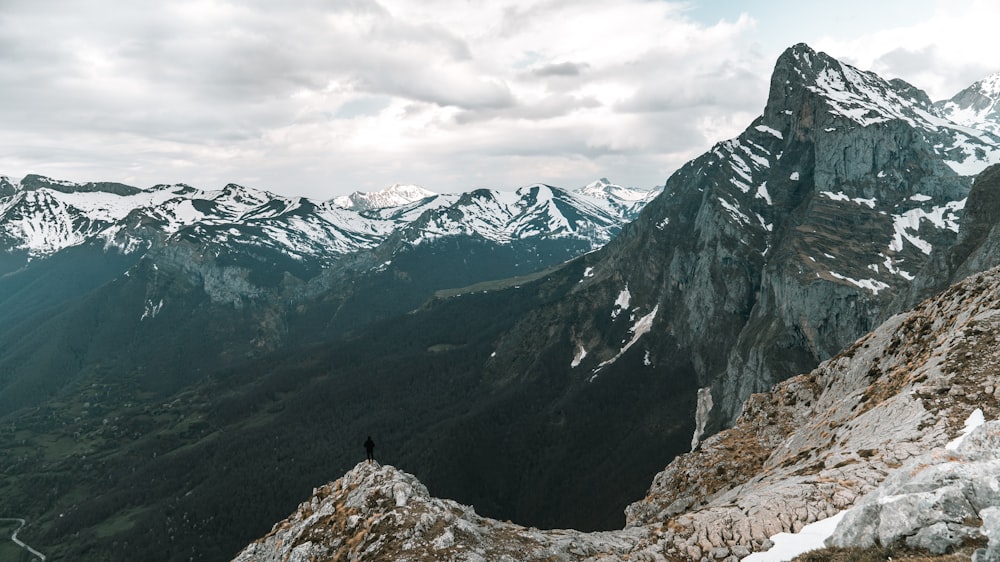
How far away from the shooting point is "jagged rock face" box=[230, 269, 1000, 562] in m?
18.3

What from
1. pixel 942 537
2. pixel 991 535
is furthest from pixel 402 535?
pixel 991 535

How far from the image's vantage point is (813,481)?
23.3 m

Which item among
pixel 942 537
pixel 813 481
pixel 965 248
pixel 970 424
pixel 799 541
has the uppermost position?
pixel 965 248

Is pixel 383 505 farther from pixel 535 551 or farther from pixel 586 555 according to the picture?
pixel 586 555

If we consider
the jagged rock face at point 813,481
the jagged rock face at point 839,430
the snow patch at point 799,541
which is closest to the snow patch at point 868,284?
the jagged rock face at point 839,430

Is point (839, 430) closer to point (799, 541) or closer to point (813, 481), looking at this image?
point (813, 481)

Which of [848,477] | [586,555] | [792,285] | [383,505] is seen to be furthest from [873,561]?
[792,285]

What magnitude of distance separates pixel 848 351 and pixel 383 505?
38.0 metres

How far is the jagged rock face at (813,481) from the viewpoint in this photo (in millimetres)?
18334

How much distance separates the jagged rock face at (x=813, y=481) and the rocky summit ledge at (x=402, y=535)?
0.09 metres

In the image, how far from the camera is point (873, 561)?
1630cm

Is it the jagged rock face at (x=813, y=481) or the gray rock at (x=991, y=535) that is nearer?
the gray rock at (x=991, y=535)

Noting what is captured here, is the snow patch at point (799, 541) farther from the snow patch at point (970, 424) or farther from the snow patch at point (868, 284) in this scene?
the snow patch at point (868, 284)

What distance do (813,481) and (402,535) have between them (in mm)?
20249
